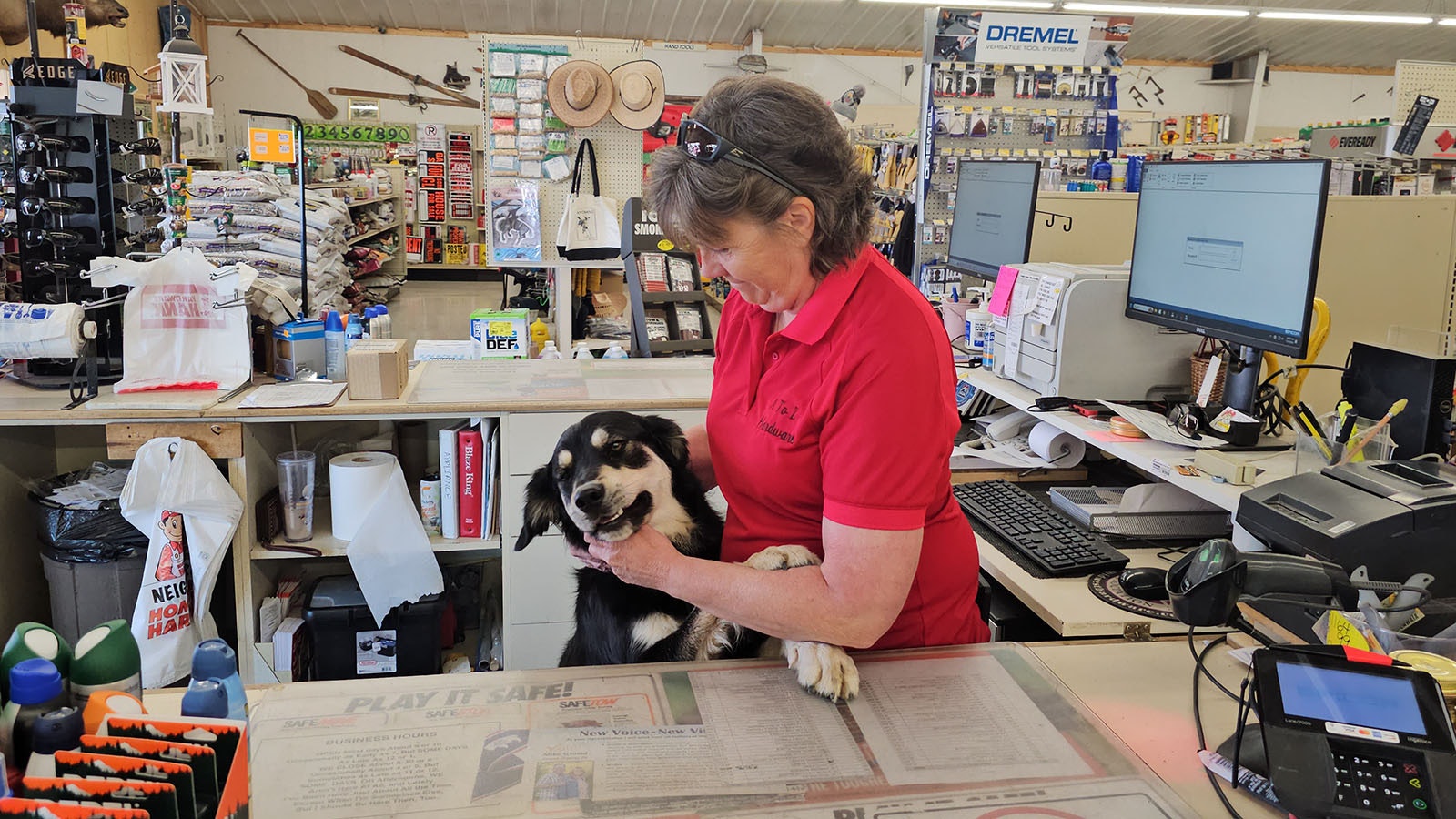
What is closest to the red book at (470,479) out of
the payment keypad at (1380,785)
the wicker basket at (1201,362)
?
the wicker basket at (1201,362)

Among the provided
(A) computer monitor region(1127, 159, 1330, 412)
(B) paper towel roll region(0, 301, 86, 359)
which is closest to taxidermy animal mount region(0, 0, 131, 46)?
(B) paper towel roll region(0, 301, 86, 359)

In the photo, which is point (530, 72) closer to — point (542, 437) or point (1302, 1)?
point (542, 437)

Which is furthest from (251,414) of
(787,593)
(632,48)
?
(632,48)

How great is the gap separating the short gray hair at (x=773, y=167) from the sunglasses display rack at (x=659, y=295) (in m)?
2.82

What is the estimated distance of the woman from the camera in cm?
124

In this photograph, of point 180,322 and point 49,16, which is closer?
point 180,322

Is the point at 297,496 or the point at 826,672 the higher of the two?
the point at 826,672

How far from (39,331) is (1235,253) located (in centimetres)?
A: 298

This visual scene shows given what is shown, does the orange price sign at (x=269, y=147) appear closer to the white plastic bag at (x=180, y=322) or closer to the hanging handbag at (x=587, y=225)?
the white plastic bag at (x=180, y=322)

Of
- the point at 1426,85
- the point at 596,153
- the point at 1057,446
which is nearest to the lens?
the point at 1057,446

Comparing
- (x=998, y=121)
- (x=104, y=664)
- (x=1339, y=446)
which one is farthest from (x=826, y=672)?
(x=998, y=121)

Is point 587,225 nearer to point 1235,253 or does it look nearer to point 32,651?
point 1235,253

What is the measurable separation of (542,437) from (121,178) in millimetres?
1419

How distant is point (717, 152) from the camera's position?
125 cm
